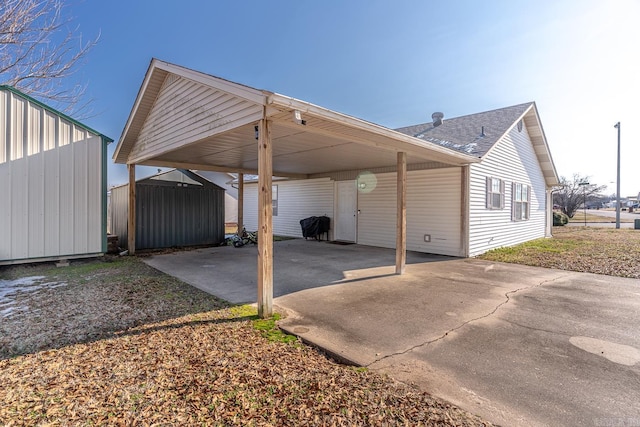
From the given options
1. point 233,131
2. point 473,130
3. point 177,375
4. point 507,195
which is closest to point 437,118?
point 473,130

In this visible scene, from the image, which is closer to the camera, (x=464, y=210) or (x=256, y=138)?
(x=256, y=138)

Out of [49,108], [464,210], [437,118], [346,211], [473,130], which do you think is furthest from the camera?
[437,118]

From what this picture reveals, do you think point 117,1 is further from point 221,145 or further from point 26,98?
point 221,145

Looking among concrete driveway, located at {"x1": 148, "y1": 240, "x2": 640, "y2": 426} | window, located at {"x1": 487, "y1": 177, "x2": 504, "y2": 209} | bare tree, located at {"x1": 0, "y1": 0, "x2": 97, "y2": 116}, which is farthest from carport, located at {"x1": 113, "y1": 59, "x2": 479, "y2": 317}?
bare tree, located at {"x1": 0, "y1": 0, "x2": 97, "y2": 116}

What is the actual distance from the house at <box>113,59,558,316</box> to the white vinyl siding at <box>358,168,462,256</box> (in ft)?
→ 0.10

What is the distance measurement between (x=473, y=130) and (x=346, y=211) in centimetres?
512

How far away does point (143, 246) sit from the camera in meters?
9.43

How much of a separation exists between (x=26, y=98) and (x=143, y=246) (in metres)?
4.62

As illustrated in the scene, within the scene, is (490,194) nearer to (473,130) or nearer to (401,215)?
(473,130)

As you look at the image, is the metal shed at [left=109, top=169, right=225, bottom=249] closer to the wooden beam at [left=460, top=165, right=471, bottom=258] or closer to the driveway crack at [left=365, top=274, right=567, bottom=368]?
the wooden beam at [left=460, top=165, right=471, bottom=258]

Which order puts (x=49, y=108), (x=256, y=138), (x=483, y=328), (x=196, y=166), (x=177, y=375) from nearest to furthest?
(x=177, y=375) < (x=483, y=328) < (x=256, y=138) < (x=49, y=108) < (x=196, y=166)

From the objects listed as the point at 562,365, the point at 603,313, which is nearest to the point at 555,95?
the point at 603,313

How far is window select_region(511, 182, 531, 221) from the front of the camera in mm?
10626

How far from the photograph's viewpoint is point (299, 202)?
44.5ft
